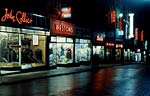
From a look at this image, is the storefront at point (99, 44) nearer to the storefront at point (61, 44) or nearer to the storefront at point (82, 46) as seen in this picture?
the storefront at point (82, 46)

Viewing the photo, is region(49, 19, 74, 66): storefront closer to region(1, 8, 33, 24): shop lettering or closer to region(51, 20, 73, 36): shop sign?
region(51, 20, 73, 36): shop sign

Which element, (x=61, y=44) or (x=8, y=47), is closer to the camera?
(x=8, y=47)

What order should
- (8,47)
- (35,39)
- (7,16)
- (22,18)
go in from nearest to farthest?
(7,16) → (8,47) → (22,18) → (35,39)

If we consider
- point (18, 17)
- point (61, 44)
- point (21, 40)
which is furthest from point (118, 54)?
point (18, 17)

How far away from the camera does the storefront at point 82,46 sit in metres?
52.5

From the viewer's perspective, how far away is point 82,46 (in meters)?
54.8

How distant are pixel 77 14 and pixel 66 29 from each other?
482 cm

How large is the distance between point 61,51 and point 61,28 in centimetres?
323

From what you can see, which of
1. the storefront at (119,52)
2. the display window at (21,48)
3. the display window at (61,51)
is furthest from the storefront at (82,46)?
the storefront at (119,52)

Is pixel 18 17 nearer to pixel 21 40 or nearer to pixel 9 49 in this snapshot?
pixel 21 40

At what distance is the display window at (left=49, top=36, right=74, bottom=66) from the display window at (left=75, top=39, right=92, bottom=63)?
2033 mm

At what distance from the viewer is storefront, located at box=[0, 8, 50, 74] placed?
34469mm

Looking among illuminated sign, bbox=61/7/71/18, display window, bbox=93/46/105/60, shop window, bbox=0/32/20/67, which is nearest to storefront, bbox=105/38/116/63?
display window, bbox=93/46/105/60

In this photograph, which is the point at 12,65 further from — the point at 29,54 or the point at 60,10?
the point at 60,10
